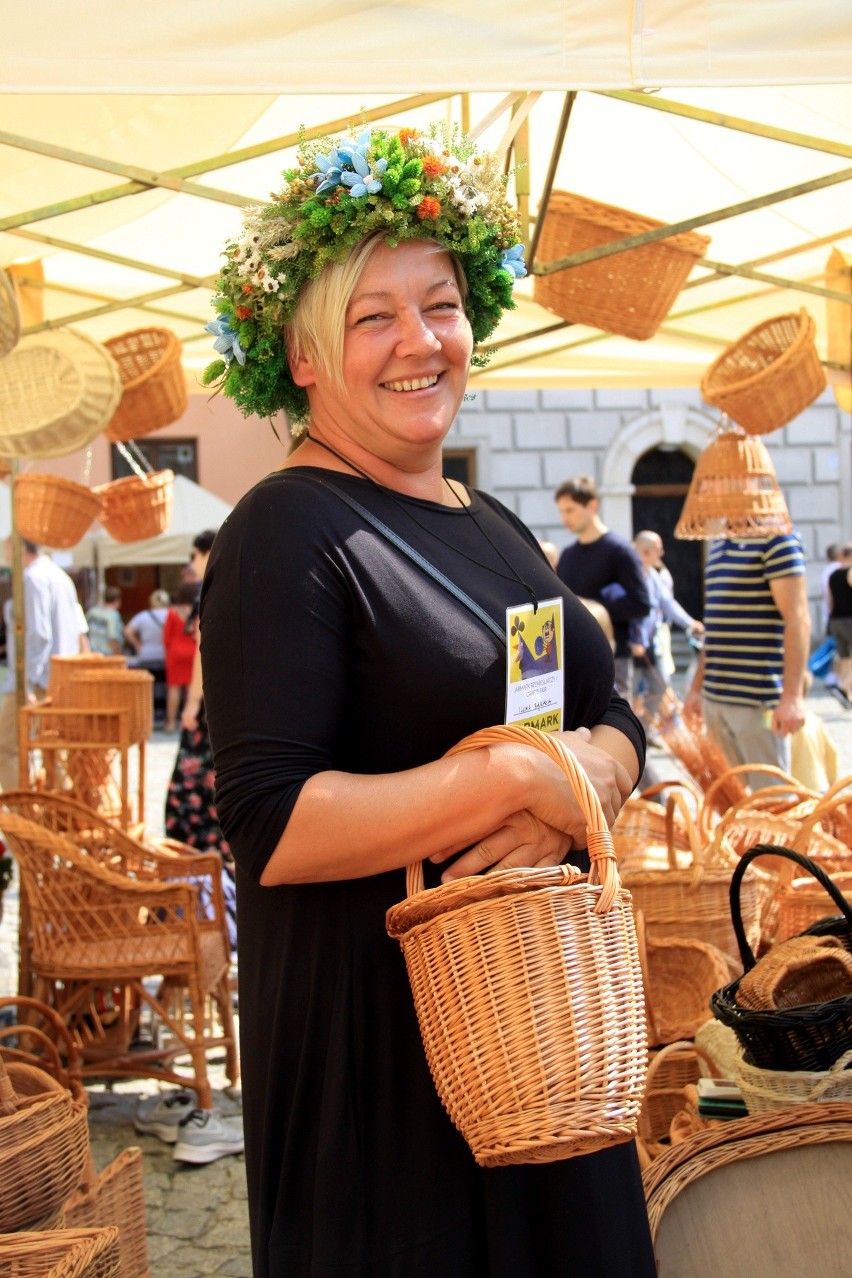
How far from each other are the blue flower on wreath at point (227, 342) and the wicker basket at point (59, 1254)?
110cm

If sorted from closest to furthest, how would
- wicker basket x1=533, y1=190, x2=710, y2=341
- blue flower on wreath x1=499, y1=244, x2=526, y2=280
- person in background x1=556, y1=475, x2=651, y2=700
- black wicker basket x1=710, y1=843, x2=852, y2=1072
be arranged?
blue flower on wreath x1=499, y1=244, x2=526, y2=280
black wicker basket x1=710, y1=843, x2=852, y2=1072
wicker basket x1=533, y1=190, x2=710, y2=341
person in background x1=556, y1=475, x2=651, y2=700

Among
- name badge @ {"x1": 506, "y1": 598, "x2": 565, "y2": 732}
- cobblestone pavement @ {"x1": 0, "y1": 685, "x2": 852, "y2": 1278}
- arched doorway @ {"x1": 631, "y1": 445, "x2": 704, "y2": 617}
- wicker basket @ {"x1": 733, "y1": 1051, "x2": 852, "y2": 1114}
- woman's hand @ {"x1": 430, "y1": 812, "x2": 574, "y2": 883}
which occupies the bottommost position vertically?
cobblestone pavement @ {"x1": 0, "y1": 685, "x2": 852, "y2": 1278}

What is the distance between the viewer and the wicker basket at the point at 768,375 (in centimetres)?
448

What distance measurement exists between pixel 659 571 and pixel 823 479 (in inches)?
301

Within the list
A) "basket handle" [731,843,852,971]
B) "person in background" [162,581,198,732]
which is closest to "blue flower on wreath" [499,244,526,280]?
"basket handle" [731,843,852,971]

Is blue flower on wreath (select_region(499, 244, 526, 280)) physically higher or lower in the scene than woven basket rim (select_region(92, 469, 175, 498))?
lower

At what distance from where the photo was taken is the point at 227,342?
168 cm

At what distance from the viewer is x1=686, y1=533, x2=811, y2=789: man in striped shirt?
526 cm

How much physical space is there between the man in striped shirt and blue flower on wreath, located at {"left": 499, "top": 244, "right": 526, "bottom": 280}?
363cm

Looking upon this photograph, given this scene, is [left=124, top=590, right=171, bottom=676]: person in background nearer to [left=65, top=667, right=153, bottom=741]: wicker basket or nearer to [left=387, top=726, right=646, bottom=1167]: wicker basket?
Result: [left=65, top=667, right=153, bottom=741]: wicker basket

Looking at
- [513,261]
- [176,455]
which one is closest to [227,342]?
[513,261]

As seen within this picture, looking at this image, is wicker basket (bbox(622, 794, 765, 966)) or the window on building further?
the window on building

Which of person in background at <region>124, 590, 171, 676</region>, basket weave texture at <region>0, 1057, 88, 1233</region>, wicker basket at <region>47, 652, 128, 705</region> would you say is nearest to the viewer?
basket weave texture at <region>0, 1057, 88, 1233</region>

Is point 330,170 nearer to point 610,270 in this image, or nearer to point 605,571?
point 610,270
